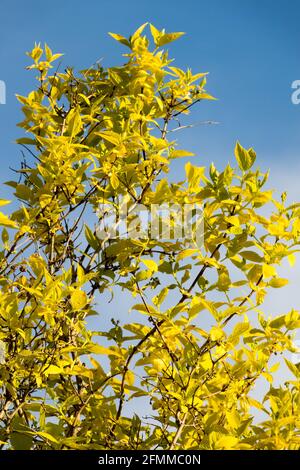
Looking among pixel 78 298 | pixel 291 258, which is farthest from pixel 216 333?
pixel 78 298

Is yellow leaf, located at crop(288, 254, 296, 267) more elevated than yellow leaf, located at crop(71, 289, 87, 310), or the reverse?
yellow leaf, located at crop(288, 254, 296, 267)

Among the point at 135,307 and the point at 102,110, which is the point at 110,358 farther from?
the point at 102,110

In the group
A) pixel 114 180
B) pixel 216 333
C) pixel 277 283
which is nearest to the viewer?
pixel 216 333

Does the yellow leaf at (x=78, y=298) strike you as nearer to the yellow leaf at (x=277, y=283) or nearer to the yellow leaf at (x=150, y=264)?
the yellow leaf at (x=150, y=264)

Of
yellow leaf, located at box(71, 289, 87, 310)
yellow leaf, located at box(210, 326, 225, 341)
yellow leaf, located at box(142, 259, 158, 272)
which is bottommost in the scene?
yellow leaf, located at box(210, 326, 225, 341)

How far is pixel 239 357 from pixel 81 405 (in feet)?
2.54

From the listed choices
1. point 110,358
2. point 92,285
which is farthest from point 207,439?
point 92,285

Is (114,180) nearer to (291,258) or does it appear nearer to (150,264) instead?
(150,264)

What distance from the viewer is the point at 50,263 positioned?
3.42m

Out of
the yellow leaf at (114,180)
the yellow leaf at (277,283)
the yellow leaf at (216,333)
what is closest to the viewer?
the yellow leaf at (216,333)

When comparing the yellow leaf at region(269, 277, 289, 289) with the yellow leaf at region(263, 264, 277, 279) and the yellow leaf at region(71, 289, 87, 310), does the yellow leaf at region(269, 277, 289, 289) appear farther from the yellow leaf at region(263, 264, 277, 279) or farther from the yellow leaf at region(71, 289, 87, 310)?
the yellow leaf at region(71, 289, 87, 310)

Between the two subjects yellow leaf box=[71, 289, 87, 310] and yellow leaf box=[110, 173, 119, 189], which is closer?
yellow leaf box=[71, 289, 87, 310]

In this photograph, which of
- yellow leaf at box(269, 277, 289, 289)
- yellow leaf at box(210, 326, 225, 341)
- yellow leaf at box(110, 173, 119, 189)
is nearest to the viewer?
yellow leaf at box(210, 326, 225, 341)

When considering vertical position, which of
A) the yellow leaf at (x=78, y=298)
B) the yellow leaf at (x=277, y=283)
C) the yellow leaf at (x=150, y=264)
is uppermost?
the yellow leaf at (x=150, y=264)
